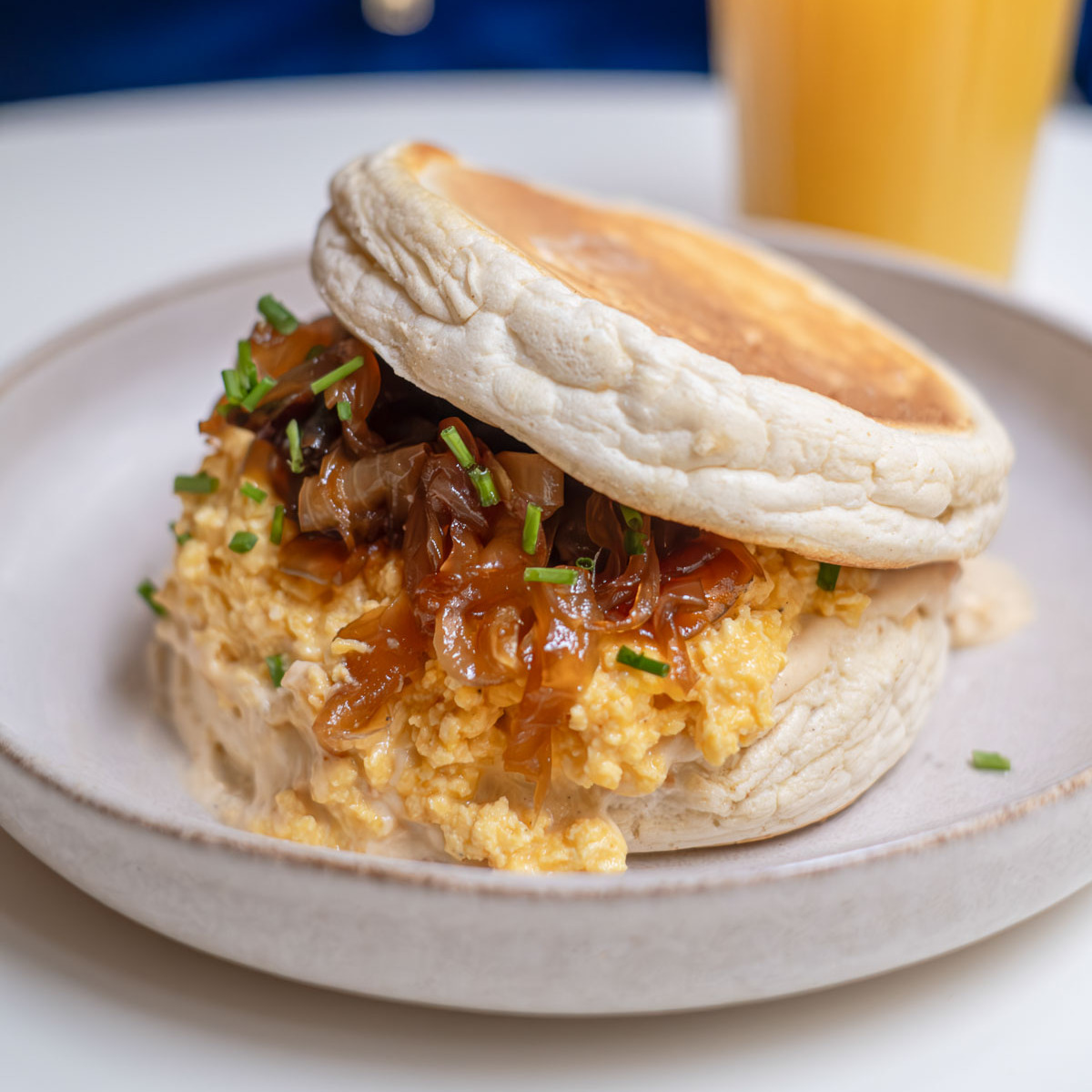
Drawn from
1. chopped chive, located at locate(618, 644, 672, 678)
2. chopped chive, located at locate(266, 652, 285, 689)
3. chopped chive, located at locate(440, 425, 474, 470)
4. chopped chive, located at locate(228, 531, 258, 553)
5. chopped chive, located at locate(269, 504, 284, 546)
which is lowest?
chopped chive, located at locate(266, 652, 285, 689)

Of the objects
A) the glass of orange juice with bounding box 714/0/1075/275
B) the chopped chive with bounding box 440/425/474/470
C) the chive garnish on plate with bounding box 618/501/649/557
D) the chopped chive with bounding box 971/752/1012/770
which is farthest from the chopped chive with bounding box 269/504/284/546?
the glass of orange juice with bounding box 714/0/1075/275

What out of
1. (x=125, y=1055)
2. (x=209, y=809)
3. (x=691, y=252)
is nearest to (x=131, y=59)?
(x=691, y=252)

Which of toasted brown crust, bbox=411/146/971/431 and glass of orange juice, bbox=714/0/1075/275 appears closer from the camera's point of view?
toasted brown crust, bbox=411/146/971/431

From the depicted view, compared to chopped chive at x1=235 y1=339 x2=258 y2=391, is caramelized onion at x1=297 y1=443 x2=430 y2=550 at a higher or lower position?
lower

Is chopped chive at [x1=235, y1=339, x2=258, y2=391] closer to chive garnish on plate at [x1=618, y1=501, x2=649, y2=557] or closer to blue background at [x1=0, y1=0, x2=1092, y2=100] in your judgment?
chive garnish on plate at [x1=618, y1=501, x2=649, y2=557]

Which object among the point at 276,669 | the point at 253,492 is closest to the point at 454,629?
the point at 276,669

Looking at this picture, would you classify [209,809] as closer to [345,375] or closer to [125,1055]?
[125,1055]

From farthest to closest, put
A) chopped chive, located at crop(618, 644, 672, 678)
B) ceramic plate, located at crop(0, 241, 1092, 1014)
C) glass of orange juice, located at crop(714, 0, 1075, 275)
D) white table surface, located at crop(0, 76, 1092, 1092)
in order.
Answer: glass of orange juice, located at crop(714, 0, 1075, 275)
chopped chive, located at crop(618, 644, 672, 678)
white table surface, located at crop(0, 76, 1092, 1092)
ceramic plate, located at crop(0, 241, 1092, 1014)

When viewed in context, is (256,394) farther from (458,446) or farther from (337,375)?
(458,446)
